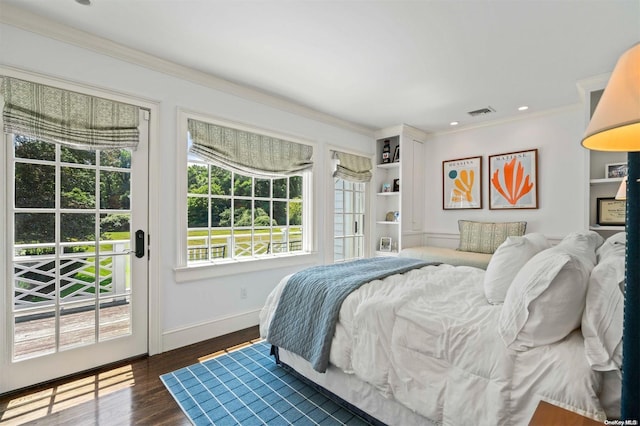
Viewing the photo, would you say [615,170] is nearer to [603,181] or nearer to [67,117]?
[603,181]

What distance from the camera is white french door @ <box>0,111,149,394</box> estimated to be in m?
2.02

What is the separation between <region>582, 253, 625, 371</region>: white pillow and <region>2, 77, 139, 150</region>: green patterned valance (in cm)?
303

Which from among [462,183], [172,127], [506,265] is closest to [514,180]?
[462,183]

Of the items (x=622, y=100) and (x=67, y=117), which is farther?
(x=67, y=117)

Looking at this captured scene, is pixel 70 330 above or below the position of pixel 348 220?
below

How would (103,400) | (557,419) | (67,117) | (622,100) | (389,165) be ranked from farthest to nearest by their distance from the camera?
(389,165) < (67,117) < (103,400) < (557,419) < (622,100)

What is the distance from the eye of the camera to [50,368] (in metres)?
2.12

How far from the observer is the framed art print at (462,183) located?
4223 millimetres

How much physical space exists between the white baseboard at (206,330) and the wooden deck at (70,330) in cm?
A: 36

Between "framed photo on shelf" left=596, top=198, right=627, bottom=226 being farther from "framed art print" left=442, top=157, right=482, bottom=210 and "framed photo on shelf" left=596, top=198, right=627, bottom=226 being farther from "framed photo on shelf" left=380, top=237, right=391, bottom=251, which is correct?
"framed photo on shelf" left=380, top=237, right=391, bottom=251

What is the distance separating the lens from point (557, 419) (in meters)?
0.88

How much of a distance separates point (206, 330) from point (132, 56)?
8.20ft

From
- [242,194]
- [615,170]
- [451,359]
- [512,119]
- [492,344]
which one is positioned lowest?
[451,359]

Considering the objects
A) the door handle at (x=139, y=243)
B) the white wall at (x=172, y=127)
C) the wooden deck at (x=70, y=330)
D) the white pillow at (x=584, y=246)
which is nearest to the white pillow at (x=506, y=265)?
the white pillow at (x=584, y=246)
